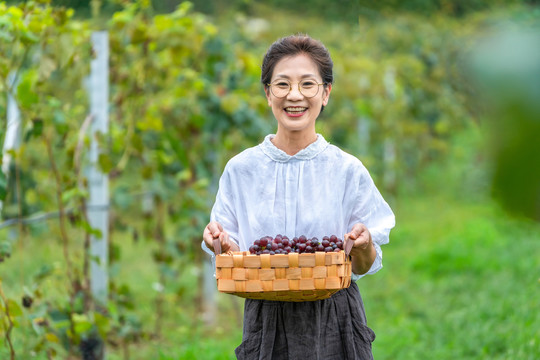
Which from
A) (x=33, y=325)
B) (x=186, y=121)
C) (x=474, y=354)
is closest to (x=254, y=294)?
(x=33, y=325)

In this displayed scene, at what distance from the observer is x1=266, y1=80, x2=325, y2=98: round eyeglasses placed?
1.65 meters

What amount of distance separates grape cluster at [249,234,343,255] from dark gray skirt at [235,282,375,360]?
0.21 metres

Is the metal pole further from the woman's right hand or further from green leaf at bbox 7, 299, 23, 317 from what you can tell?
the woman's right hand

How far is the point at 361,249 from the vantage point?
154 cm

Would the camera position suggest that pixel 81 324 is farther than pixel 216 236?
Yes

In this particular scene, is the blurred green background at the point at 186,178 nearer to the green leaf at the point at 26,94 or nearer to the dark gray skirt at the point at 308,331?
the green leaf at the point at 26,94

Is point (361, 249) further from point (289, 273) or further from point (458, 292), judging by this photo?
point (458, 292)

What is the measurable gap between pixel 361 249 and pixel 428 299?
11.9 feet

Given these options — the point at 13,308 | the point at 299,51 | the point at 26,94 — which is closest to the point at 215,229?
the point at 299,51

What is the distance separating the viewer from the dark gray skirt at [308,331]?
1644 millimetres

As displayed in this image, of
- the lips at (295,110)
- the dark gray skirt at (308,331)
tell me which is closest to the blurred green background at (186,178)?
the lips at (295,110)

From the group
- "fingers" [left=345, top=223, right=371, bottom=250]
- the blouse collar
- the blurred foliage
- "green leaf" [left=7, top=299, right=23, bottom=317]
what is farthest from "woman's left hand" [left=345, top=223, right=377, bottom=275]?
"green leaf" [left=7, top=299, right=23, bottom=317]

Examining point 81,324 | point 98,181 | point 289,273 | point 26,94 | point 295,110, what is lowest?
point 81,324

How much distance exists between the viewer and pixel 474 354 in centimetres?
356
